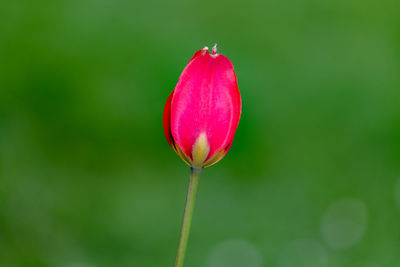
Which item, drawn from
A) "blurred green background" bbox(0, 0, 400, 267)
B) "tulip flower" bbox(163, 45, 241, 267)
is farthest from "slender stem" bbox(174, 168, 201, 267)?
"blurred green background" bbox(0, 0, 400, 267)

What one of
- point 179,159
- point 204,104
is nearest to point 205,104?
point 204,104

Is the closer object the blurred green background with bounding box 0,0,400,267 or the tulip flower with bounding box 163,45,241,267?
the tulip flower with bounding box 163,45,241,267

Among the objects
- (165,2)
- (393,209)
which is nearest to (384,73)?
(393,209)

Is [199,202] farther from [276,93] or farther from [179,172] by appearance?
[276,93]

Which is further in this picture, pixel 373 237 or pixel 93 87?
pixel 93 87

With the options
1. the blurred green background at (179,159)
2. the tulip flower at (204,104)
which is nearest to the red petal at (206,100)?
the tulip flower at (204,104)

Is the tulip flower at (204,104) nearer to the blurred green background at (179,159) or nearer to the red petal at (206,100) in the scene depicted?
the red petal at (206,100)

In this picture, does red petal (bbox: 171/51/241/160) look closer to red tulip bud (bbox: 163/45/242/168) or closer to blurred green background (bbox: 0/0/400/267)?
red tulip bud (bbox: 163/45/242/168)
